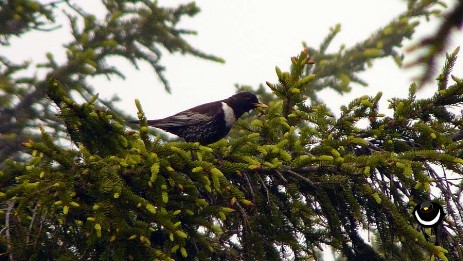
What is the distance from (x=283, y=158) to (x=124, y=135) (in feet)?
3.09

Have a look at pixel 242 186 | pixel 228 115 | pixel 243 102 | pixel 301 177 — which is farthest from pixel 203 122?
pixel 301 177

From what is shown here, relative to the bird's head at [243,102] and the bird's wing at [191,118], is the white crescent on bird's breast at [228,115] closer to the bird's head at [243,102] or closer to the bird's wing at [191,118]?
the bird's wing at [191,118]

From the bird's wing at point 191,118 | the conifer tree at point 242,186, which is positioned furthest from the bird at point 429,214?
the bird's wing at point 191,118

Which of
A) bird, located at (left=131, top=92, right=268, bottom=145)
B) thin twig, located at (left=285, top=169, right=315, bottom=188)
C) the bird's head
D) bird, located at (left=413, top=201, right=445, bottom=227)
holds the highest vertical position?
the bird's head

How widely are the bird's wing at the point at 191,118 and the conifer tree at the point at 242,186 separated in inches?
99.4

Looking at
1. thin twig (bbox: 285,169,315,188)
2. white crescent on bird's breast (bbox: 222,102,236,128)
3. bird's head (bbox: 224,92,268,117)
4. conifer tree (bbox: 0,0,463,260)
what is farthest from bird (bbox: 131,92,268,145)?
thin twig (bbox: 285,169,315,188)

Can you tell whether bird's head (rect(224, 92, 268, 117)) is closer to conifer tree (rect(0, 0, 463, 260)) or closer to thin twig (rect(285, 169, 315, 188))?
conifer tree (rect(0, 0, 463, 260))

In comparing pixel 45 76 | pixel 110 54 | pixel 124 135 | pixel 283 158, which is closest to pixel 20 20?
pixel 45 76

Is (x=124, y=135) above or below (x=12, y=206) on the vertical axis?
above

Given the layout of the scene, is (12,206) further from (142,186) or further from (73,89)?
(73,89)

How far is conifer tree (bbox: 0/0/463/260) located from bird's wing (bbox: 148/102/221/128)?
8.28 ft

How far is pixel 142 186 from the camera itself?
117 inches

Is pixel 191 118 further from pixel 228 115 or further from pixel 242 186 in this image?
pixel 242 186

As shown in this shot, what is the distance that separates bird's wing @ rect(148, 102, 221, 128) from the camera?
20.7 ft
